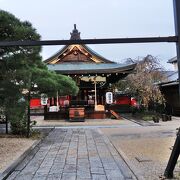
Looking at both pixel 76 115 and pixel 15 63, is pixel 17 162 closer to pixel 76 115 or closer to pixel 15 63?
pixel 15 63

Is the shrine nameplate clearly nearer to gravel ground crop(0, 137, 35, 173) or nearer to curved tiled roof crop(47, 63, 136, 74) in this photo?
curved tiled roof crop(47, 63, 136, 74)

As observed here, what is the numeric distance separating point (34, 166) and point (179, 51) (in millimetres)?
4829

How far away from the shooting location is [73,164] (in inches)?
353

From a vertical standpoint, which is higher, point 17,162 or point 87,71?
point 87,71

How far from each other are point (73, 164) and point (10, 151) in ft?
9.68

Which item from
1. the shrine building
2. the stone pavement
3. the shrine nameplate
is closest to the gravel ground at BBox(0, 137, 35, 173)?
the stone pavement

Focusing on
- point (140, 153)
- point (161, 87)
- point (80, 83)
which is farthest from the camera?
point (161, 87)

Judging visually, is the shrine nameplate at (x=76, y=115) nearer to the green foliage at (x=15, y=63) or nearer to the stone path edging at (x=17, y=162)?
the green foliage at (x=15, y=63)

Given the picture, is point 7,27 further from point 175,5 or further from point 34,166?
point 175,5

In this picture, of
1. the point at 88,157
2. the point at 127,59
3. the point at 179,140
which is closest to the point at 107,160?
the point at 88,157

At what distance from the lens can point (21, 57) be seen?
1262cm

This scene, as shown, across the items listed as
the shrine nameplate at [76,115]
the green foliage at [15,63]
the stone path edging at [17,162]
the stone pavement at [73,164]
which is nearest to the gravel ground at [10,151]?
the stone path edging at [17,162]

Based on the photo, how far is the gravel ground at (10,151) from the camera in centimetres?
910

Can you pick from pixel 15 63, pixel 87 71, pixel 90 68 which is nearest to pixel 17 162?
pixel 15 63
